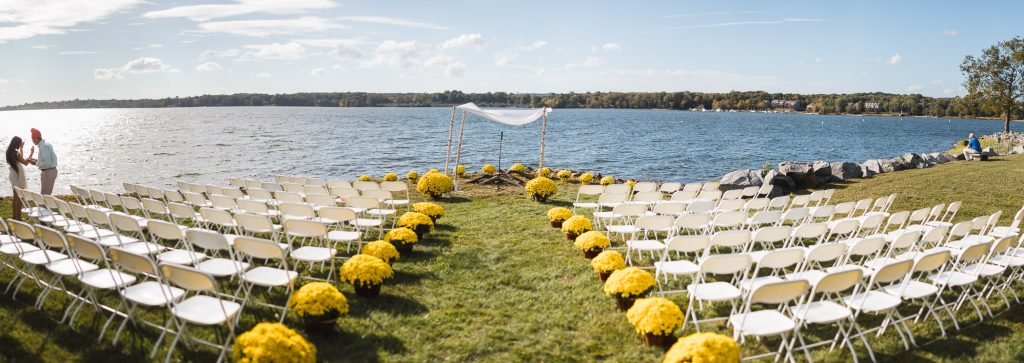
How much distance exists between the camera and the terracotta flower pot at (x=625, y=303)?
5.30 m

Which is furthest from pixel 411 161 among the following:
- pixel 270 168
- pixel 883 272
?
pixel 883 272

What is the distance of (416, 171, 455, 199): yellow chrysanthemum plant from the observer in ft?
42.3

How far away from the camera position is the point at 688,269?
5734 millimetres

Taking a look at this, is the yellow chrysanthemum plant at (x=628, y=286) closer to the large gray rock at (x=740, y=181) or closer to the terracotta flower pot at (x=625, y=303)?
the terracotta flower pot at (x=625, y=303)

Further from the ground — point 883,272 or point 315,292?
point 883,272

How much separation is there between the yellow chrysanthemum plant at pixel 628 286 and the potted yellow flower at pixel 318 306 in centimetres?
241

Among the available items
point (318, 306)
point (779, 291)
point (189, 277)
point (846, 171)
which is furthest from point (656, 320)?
point (846, 171)

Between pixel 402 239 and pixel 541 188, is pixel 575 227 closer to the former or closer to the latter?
pixel 402 239

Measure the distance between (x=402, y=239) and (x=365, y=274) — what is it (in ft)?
6.09

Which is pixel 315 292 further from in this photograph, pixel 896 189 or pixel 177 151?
pixel 177 151

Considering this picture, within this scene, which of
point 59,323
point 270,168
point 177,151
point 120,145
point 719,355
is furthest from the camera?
point 120,145

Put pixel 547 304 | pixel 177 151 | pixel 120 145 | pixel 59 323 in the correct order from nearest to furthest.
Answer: pixel 59 323, pixel 547 304, pixel 177 151, pixel 120 145

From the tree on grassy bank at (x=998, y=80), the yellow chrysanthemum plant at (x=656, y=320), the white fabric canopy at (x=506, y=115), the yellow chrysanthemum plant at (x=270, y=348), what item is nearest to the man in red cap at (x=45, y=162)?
the white fabric canopy at (x=506, y=115)

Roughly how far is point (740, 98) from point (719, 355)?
187m
